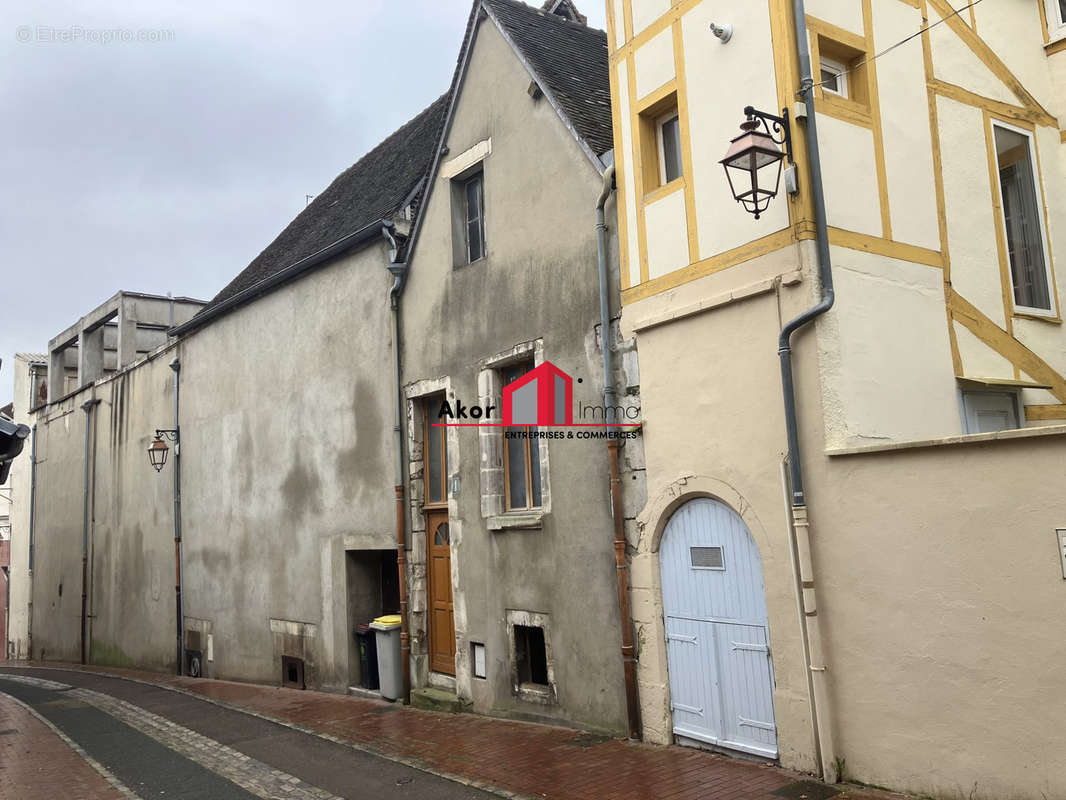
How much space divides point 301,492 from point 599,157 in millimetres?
7165

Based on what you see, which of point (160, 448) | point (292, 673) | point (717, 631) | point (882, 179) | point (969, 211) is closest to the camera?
point (882, 179)

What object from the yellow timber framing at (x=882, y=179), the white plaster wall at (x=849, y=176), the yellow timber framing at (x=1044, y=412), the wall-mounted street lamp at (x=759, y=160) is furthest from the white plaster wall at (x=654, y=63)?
the yellow timber framing at (x=1044, y=412)

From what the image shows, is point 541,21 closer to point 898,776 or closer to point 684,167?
point 684,167

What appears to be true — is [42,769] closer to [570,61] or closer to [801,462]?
[801,462]

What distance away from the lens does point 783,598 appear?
667cm

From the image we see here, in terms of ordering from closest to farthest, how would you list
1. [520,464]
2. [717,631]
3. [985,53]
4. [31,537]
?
[717,631], [985,53], [520,464], [31,537]

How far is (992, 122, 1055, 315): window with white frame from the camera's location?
8.63 m

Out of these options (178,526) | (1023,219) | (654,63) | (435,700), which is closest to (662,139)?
(654,63)

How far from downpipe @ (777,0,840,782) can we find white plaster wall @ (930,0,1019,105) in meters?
1.91

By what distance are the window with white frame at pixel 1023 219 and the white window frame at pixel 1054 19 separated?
47.1 inches

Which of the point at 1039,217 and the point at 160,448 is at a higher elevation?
the point at 1039,217

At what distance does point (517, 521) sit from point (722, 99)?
4563 mm

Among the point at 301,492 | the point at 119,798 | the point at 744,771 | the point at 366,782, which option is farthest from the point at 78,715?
the point at 744,771

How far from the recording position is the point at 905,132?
24.5ft
